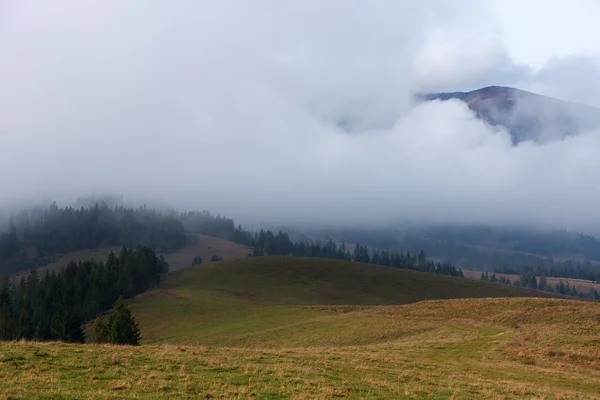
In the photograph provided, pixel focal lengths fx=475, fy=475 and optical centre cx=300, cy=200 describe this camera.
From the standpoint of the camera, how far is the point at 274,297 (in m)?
113

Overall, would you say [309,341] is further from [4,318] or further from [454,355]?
[4,318]

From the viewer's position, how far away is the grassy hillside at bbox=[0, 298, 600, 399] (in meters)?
17.7

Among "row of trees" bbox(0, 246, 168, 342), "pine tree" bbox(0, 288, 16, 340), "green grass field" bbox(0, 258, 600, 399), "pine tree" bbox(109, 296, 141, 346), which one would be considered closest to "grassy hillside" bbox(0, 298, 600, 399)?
"green grass field" bbox(0, 258, 600, 399)

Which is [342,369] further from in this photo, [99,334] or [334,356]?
[99,334]

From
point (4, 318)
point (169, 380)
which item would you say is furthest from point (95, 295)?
point (169, 380)

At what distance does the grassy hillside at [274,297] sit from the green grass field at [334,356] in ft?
1.77

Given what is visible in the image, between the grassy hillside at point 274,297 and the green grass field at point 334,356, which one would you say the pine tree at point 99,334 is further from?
the green grass field at point 334,356

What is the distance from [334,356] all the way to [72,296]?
86.2 m

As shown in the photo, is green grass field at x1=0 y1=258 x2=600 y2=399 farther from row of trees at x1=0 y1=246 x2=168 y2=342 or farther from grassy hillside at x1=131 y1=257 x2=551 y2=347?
row of trees at x1=0 y1=246 x2=168 y2=342

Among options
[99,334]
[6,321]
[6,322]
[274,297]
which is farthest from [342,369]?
[274,297]

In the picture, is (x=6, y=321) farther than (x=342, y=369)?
Yes

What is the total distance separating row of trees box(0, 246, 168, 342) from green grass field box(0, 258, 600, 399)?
12901mm

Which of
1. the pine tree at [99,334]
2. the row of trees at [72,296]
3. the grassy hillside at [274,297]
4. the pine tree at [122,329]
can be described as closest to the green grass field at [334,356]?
the grassy hillside at [274,297]

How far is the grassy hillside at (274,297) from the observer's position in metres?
60.4
